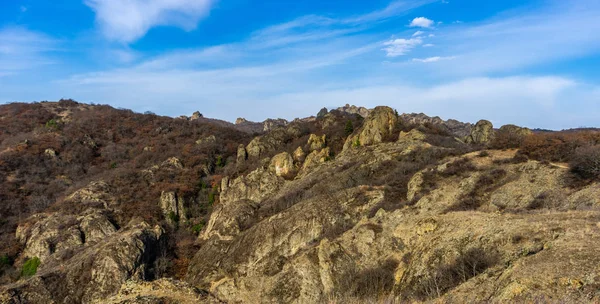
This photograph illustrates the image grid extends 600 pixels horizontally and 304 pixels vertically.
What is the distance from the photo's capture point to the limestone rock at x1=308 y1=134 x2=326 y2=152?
51.1m

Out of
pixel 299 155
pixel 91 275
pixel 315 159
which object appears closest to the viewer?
pixel 91 275

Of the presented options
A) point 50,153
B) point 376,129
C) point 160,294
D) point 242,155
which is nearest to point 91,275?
point 160,294

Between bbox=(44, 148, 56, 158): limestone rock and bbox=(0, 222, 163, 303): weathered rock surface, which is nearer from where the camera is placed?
bbox=(0, 222, 163, 303): weathered rock surface

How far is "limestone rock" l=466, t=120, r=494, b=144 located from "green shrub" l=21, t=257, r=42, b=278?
54.1 meters

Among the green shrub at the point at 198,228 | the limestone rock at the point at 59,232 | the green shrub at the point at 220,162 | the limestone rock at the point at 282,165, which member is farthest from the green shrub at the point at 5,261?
the green shrub at the point at 220,162

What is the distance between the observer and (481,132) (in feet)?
157

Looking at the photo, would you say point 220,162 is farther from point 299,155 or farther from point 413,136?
point 413,136

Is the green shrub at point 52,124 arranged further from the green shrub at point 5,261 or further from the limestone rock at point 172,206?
the green shrub at point 5,261

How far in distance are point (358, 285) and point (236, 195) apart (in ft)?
91.0

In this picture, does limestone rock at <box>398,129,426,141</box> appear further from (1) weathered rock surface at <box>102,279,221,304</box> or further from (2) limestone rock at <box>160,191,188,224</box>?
(1) weathered rock surface at <box>102,279,221,304</box>

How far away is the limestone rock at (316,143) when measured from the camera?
51.1m

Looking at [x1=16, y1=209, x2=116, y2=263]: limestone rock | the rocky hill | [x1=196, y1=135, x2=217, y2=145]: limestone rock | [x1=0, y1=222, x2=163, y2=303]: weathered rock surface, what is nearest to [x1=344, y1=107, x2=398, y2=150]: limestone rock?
the rocky hill

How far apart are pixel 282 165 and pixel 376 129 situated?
1381cm

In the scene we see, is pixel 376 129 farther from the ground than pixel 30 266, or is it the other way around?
pixel 376 129
